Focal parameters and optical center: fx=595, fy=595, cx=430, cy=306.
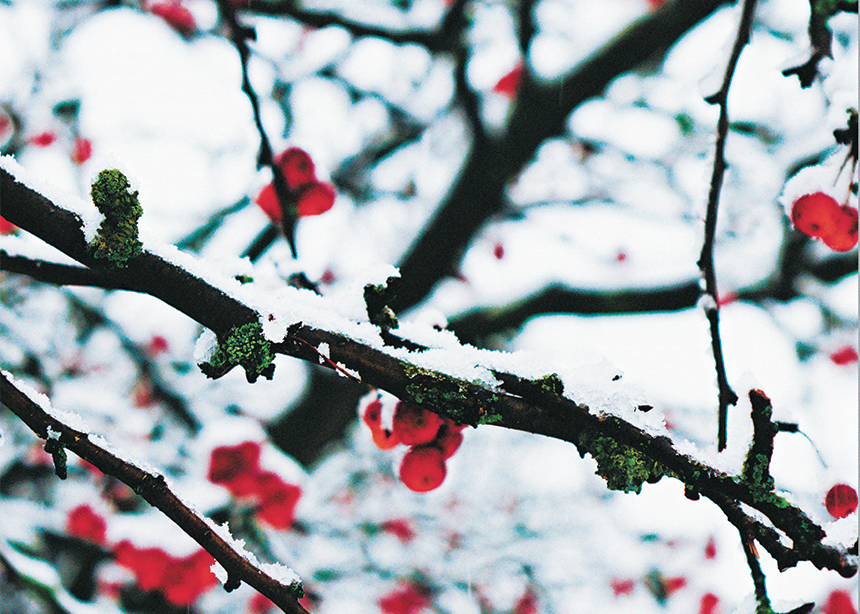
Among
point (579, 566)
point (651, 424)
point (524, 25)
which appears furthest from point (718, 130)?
point (579, 566)

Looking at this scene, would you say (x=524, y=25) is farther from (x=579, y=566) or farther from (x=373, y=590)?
(x=579, y=566)

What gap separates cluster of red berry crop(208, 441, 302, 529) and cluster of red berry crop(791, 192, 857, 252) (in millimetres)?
1505

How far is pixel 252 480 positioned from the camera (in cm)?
179

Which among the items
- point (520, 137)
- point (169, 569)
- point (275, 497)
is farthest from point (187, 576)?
point (520, 137)

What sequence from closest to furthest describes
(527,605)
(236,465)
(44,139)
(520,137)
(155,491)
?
(155,491) < (236,465) < (520,137) < (44,139) < (527,605)

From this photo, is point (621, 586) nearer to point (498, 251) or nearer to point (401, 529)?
point (401, 529)

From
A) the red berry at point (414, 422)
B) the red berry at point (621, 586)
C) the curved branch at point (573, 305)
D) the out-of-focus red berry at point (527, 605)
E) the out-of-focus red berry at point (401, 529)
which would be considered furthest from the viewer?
the red berry at point (621, 586)

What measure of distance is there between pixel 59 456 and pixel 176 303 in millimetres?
180

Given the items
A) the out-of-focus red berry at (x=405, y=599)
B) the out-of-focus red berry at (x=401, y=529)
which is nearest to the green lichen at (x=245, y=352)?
the out-of-focus red berry at (x=405, y=599)

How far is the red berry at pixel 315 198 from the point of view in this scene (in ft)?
4.24

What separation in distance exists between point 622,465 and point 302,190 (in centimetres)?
93

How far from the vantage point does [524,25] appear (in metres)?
2.24

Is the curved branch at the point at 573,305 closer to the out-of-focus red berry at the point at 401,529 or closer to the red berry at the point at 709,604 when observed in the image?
the out-of-focus red berry at the point at 401,529

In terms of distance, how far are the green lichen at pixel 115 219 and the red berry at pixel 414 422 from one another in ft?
1.27
